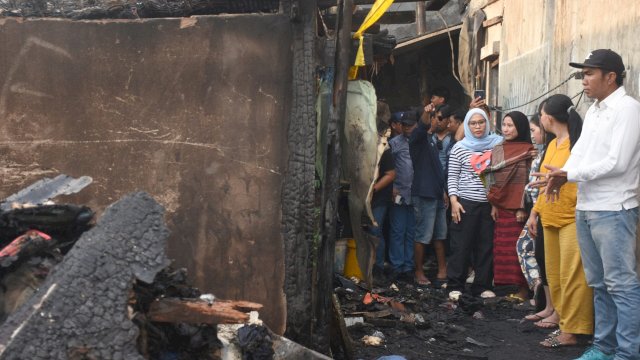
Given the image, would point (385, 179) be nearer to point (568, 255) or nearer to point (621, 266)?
point (568, 255)

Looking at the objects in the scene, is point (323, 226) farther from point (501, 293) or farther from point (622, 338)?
point (501, 293)

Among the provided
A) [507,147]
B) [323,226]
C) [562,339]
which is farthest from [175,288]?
[507,147]

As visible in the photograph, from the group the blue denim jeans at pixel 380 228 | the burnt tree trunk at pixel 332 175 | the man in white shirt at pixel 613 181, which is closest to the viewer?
the burnt tree trunk at pixel 332 175

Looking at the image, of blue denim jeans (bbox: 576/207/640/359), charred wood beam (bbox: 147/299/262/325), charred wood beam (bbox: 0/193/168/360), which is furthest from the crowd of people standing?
charred wood beam (bbox: 0/193/168/360)

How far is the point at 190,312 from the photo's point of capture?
3518 millimetres

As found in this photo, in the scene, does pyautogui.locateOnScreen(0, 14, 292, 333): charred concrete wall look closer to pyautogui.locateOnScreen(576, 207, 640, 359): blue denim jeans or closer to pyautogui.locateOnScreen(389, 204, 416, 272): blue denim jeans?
pyautogui.locateOnScreen(576, 207, 640, 359): blue denim jeans

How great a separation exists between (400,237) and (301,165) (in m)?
4.91

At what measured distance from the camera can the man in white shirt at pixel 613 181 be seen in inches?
207

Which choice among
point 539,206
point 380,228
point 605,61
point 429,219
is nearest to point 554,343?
point 539,206

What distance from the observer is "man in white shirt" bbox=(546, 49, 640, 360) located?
525 cm

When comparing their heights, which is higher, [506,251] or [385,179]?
[385,179]

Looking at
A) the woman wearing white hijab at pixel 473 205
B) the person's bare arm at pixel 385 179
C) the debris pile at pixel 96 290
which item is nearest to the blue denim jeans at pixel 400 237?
the person's bare arm at pixel 385 179

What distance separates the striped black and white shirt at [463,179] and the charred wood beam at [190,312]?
5386 millimetres

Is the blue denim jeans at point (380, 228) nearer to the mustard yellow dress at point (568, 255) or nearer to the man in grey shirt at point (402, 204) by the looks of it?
the man in grey shirt at point (402, 204)
